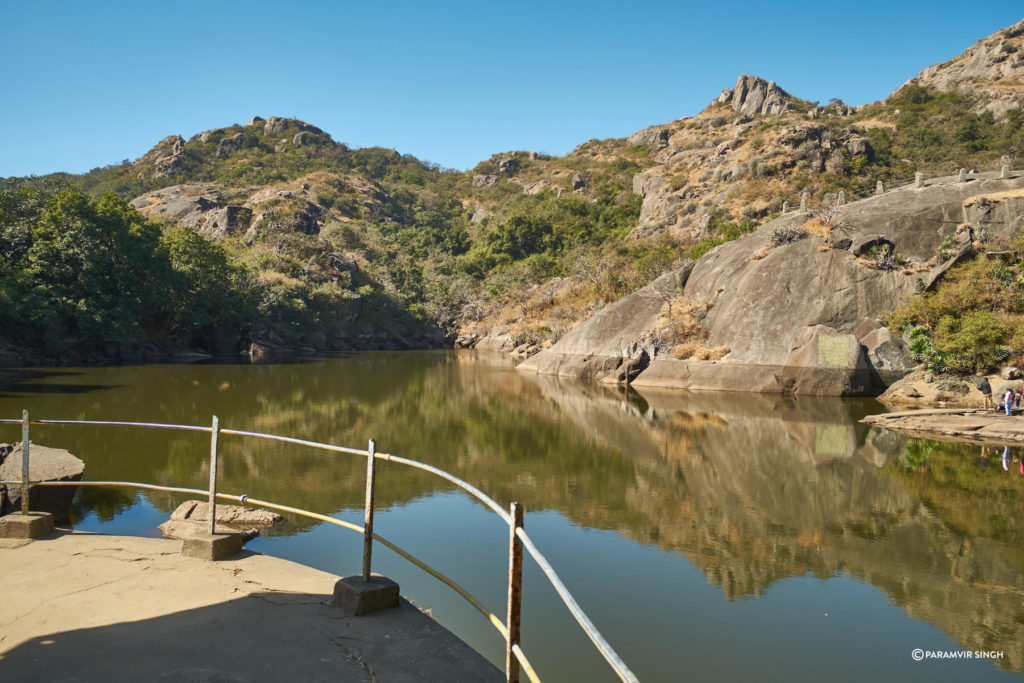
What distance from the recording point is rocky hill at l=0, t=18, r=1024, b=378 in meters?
36.1

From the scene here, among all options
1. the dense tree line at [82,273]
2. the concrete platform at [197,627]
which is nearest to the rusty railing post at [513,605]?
the concrete platform at [197,627]

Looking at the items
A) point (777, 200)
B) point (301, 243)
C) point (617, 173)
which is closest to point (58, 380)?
point (301, 243)

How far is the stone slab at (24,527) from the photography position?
6.20 m

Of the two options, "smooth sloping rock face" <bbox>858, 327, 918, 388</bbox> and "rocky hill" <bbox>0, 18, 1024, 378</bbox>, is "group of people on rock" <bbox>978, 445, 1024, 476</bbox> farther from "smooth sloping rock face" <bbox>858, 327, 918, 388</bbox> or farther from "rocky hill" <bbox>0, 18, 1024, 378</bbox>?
"rocky hill" <bbox>0, 18, 1024, 378</bbox>

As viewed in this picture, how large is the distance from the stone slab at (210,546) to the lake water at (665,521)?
2131mm

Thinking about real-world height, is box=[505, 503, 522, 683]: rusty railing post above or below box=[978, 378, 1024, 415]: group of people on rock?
above

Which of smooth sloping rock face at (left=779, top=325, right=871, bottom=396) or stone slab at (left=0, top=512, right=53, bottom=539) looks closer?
stone slab at (left=0, top=512, right=53, bottom=539)

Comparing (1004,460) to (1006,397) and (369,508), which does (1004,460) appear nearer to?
(1006,397)

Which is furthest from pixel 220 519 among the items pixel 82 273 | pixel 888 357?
pixel 82 273

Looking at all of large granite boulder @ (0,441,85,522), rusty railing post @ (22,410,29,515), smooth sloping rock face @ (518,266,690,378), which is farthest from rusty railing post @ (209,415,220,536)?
smooth sloping rock face @ (518,266,690,378)

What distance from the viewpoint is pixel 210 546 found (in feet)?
18.9

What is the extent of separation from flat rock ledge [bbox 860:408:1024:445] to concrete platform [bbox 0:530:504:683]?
17.8 meters

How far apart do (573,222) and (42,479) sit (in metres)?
72.4

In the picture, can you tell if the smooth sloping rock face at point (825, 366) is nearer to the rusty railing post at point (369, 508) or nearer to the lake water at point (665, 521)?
the lake water at point (665, 521)
